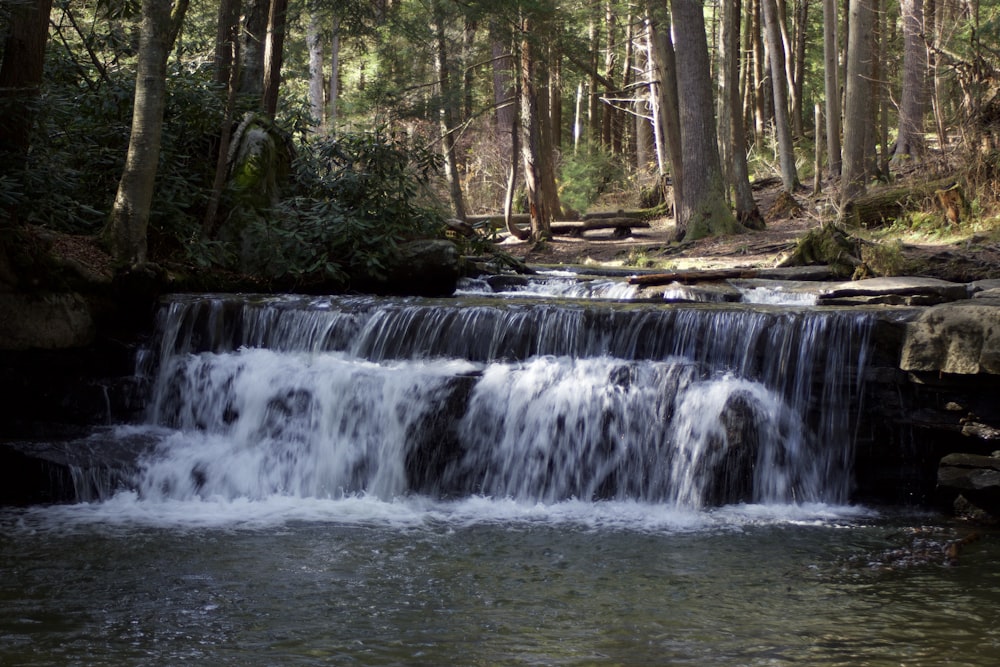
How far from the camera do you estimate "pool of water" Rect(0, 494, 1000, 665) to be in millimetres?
4555

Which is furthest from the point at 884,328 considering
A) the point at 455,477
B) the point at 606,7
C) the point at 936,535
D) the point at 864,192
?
the point at 606,7

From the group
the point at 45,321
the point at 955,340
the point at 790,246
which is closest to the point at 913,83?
the point at 790,246

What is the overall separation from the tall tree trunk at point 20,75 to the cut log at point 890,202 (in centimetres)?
1198

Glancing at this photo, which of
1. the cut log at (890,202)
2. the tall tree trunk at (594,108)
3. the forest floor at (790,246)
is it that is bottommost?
the forest floor at (790,246)

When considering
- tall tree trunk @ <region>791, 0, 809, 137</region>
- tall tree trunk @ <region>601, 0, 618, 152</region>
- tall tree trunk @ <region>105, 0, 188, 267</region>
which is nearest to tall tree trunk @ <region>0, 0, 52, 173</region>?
tall tree trunk @ <region>105, 0, 188, 267</region>

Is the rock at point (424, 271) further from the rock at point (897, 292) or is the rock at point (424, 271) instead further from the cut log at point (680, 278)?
the rock at point (897, 292)

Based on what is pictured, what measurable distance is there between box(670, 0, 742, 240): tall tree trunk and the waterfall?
29.7ft

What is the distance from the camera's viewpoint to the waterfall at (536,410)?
26.7ft

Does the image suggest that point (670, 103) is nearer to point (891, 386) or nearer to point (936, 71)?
point (936, 71)

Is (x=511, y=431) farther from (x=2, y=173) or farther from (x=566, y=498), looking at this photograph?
(x=2, y=173)

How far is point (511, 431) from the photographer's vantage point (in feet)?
27.7

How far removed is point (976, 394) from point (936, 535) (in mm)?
1462

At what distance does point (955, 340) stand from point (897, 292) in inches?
92.5

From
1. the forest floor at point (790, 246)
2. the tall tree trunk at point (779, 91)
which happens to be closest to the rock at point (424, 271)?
the forest floor at point (790, 246)
